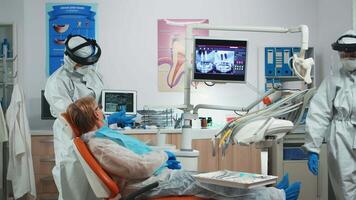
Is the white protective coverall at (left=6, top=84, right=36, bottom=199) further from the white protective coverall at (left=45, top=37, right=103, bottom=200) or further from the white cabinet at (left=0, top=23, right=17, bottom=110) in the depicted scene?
the white protective coverall at (left=45, top=37, right=103, bottom=200)

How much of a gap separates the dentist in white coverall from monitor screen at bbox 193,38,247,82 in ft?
2.35

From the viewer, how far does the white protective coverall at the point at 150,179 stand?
1863mm

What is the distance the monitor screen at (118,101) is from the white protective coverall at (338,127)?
2.17 m

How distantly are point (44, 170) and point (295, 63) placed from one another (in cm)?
306

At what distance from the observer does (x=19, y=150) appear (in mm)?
3936

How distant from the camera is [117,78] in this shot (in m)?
4.80

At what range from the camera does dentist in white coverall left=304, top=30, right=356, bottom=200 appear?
2697mm

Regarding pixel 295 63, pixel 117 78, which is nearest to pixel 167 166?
pixel 295 63

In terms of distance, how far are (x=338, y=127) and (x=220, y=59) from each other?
1005mm

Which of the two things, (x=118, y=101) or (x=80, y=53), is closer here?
(x=80, y=53)

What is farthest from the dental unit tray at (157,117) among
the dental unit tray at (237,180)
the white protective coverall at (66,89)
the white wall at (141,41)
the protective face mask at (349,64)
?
the dental unit tray at (237,180)

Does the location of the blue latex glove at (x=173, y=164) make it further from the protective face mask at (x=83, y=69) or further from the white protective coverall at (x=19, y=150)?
the white protective coverall at (x=19, y=150)

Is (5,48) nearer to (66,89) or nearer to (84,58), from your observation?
(66,89)

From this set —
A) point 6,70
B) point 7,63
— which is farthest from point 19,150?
point 7,63
